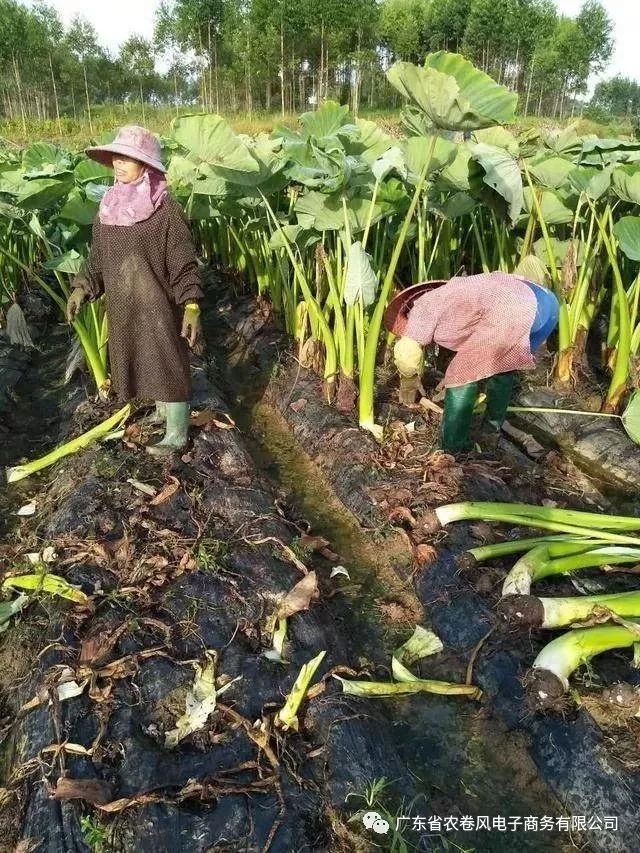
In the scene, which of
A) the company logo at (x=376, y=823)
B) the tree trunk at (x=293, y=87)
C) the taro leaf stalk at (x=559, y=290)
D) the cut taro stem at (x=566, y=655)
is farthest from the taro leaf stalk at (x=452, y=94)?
the tree trunk at (x=293, y=87)

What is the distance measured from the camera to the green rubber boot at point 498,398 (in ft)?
11.1

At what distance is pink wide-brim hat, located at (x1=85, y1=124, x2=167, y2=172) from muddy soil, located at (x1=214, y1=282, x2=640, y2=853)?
1.88m

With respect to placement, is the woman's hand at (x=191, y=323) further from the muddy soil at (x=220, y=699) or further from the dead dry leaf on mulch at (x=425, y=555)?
the dead dry leaf on mulch at (x=425, y=555)

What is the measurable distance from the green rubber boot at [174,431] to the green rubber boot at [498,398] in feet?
5.97

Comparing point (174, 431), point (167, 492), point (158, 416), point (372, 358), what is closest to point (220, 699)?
point (167, 492)

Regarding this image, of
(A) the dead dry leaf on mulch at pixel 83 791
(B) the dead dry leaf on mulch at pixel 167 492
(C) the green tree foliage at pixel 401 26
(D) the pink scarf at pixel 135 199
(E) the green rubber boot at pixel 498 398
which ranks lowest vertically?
(A) the dead dry leaf on mulch at pixel 83 791

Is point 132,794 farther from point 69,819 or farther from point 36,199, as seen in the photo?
point 36,199

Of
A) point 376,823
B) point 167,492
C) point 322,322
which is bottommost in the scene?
point 376,823

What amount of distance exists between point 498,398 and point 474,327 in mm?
A: 751

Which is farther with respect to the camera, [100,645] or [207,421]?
[207,421]

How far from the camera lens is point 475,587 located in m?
2.41

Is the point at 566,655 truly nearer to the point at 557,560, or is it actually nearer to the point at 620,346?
the point at 557,560

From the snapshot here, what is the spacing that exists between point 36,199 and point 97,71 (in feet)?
117

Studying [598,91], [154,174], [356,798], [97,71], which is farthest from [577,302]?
[598,91]
